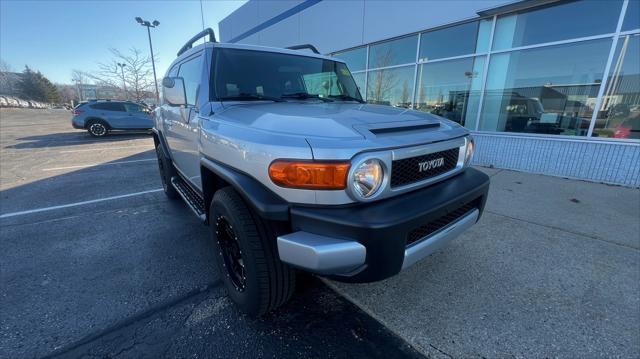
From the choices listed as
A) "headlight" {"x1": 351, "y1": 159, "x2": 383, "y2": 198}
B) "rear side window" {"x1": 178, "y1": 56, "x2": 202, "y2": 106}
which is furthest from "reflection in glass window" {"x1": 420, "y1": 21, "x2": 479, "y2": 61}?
"headlight" {"x1": 351, "y1": 159, "x2": 383, "y2": 198}

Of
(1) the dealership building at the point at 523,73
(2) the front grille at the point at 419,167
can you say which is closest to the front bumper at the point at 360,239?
(2) the front grille at the point at 419,167

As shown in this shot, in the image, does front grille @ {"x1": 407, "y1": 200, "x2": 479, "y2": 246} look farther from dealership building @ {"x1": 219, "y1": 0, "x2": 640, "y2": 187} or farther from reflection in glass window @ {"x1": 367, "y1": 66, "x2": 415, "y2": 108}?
reflection in glass window @ {"x1": 367, "y1": 66, "x2": 415, "y2": 108}

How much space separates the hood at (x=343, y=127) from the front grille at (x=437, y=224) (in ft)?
1.78

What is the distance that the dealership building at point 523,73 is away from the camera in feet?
16.9

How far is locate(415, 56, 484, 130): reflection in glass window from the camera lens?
6.98m

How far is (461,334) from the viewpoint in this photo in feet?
6.23

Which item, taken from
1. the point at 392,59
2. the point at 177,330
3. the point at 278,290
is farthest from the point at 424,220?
the point at 392,59

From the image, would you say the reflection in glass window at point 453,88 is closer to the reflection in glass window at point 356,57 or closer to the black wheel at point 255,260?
the reflection in glass window at point 356,57

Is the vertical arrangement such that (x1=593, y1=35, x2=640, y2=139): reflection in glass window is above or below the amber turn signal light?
above

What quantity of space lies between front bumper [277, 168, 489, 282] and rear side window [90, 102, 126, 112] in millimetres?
15624

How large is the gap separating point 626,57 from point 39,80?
9152 centimetres

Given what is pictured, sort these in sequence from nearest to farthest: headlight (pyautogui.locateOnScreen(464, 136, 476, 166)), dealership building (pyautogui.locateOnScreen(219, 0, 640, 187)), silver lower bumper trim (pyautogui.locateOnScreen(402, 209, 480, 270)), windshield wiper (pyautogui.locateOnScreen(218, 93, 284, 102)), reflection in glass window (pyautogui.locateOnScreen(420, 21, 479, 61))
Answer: silver lower bumper trim (pyautogui.locateOnScreen(402, 209, 480, 270)), headlight (pyautogui.locateOnScreen(464, 136, 476, 166)), windshield wiper (pyautogui.locateOnScreen(218, 93, 284, 102)), dealership building (pyautogui.locateOnScreen(219, 0, 640, 187)), reflection in glass window (pyautogui.locateOnScreen(420, 21, 479, 61))

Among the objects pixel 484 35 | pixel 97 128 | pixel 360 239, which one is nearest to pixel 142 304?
pixel 360 239

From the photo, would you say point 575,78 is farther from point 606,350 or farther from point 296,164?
point 296,164
